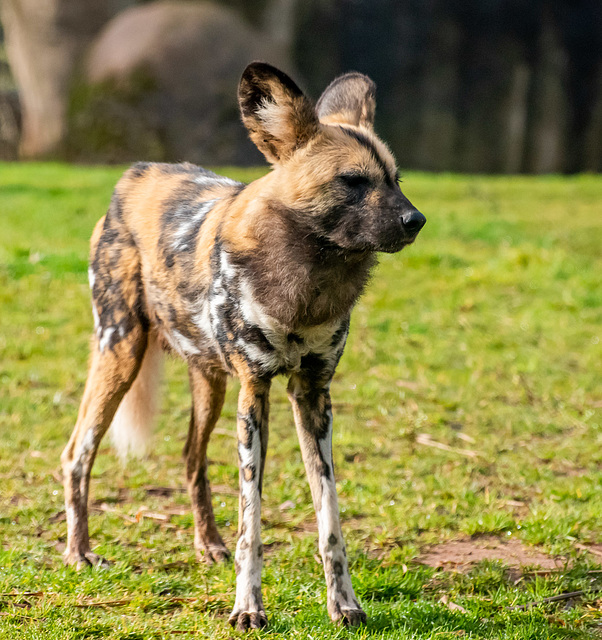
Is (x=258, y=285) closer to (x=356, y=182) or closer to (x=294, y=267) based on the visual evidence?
(x=294, y=267)

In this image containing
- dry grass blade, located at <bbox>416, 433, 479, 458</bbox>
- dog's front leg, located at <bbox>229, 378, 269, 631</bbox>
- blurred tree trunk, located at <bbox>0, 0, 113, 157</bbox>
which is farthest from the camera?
blurred tree trunk, located at <bbox>0, 0, 113, 157</bbox>

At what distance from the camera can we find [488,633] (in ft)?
8.35

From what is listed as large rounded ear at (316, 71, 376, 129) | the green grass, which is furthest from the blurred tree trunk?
large rounded ear at (316, 71, 376, 129)

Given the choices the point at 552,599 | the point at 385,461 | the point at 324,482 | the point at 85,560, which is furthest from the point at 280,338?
the point at 385,461

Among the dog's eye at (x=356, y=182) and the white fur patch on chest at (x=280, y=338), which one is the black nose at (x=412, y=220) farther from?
the white fur patch on chest at (x=280, y=338)

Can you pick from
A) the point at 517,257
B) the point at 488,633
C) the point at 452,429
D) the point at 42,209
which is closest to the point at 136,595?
the point at 488,633

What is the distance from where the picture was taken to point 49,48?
44.0 feet

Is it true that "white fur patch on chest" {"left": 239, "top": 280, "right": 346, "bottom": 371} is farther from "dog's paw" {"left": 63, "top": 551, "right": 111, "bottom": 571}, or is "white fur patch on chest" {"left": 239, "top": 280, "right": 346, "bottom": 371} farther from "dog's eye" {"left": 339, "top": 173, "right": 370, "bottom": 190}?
"dog's paw" {"left": 63, "top": 551, "right": 111, "bottom": 571}

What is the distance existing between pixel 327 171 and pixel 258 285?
0.40 meters

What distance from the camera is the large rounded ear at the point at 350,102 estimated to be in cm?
278

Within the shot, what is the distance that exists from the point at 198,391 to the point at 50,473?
3.26 ft

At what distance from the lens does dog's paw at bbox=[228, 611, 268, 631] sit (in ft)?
8.17

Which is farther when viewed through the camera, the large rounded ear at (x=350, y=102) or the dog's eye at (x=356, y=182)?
the large rounded ear at (x=350, y=102)

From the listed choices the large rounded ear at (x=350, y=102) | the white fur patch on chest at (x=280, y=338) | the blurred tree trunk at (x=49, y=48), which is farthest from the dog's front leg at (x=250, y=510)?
the blurred tree trunk at (x=49, y=48)
